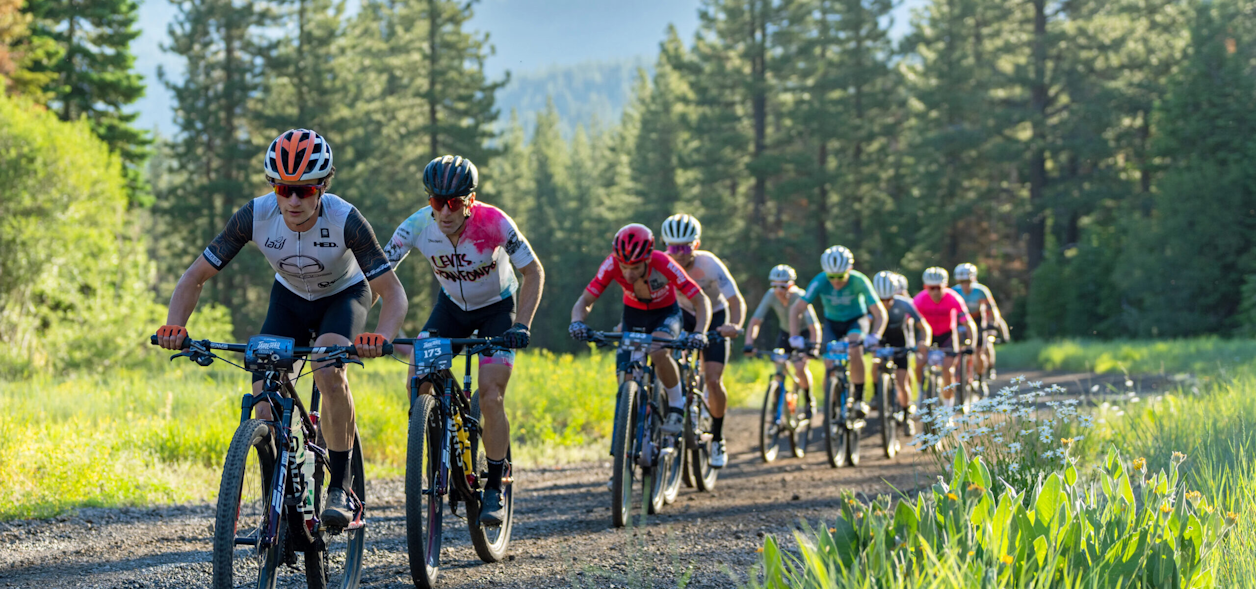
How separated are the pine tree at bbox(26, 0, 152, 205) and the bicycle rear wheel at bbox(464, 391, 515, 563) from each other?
33.4m

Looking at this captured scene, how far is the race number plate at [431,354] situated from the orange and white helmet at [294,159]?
99cm

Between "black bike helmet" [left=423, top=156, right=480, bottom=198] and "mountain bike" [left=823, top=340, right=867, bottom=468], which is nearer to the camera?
"black bike helmet" [left=423, top=156, right=480, bottom=198]

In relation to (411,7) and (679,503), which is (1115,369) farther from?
(411,7)

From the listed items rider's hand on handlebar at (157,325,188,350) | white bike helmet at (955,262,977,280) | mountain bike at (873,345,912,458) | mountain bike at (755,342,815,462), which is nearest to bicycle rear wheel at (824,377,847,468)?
mountain bike at (755,342,815,462)

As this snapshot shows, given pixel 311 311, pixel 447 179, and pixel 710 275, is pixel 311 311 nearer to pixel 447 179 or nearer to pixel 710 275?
pixel 447 179

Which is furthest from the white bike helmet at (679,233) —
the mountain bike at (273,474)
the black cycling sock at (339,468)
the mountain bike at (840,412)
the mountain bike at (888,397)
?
the mountain bike at (273,474)

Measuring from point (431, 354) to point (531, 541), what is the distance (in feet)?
6.58

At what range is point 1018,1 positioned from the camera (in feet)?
150

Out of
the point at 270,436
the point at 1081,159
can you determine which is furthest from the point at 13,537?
the point at 1081,159

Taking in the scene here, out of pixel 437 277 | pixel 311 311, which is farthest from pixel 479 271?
pixel 311 311

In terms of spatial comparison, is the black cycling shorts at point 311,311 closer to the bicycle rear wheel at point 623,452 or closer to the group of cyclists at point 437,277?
the group of cyclists at point 437,277

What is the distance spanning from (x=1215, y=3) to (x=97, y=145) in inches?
1751

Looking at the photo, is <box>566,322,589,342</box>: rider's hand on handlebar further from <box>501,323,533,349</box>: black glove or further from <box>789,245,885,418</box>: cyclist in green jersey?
<box>789,245,885,418</box>: cyclist in green jersey

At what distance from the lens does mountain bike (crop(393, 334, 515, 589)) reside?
15.5 ft
